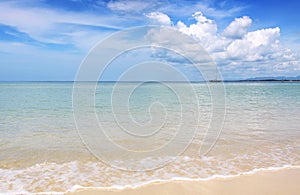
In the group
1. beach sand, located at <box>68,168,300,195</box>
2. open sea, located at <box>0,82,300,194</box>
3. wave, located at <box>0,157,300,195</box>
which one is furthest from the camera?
open sea, located at <box>0,82,300,194</box>

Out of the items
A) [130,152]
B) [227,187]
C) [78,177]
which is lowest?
[78,177]

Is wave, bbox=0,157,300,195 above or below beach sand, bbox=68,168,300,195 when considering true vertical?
below

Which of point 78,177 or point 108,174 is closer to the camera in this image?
point 78,177

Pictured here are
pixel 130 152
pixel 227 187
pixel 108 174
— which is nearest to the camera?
pixel 227 187

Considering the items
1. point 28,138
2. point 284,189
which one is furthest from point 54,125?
point 284,189

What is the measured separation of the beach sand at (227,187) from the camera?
208 inches

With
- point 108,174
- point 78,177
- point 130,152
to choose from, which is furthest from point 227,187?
point 130,152

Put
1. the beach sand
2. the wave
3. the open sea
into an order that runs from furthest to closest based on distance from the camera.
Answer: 1. the open sea
2. the wave
3. the beach sand

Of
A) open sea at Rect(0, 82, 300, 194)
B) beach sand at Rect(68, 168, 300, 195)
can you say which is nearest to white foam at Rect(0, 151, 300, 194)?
open sea at Rect(0, 82, 300, 194)

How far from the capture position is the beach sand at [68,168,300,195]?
208 inches

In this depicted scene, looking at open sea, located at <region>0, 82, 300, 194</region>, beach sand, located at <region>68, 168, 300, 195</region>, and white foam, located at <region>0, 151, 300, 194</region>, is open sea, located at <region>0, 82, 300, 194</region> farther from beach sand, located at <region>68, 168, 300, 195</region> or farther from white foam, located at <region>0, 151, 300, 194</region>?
beach sand, located at <region>68, 168, 300, 195</region>

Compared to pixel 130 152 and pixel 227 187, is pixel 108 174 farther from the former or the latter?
pixel 227 187

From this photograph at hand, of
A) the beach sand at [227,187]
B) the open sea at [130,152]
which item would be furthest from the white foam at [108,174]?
the beach sand at [227,187]

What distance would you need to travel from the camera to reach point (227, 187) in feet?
18.1
